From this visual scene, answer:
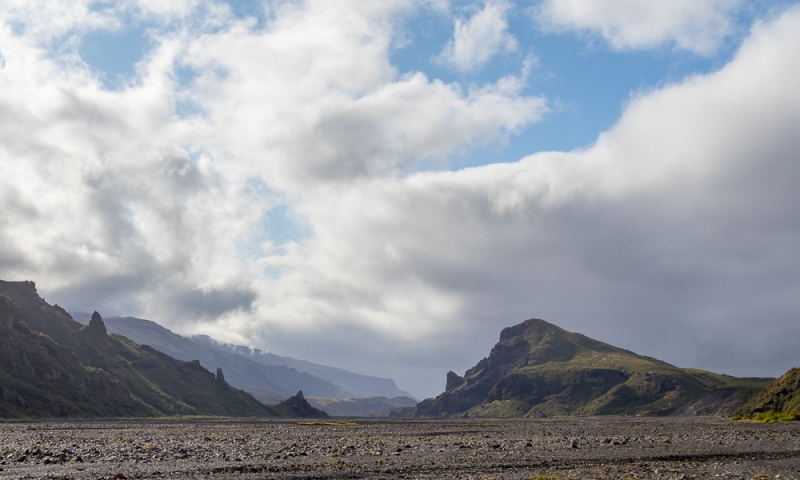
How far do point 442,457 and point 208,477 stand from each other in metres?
18.2

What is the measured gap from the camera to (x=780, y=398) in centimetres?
14650

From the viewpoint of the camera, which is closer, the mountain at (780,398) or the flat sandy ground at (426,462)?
the flat sandy ground at (426,462)

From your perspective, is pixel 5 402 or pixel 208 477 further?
pixel 5 402

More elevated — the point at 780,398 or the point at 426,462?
the point at 426,462

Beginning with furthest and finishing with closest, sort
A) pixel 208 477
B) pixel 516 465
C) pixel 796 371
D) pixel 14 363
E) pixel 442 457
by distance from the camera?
pixel 14 363 → pixel 796 371 → pixel 442 457 → pixel 516 465 → pixel 208 477

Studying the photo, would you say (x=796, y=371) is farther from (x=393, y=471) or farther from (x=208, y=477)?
(x=208, y=477)

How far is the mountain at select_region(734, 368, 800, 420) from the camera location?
5482 inches

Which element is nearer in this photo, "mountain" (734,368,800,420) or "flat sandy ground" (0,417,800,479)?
"flat sandy ground" (0,417,800,479)

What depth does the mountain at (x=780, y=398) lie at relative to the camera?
139 m

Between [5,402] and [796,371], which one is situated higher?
[796,371]

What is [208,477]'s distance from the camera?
108 ft

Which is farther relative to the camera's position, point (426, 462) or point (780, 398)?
point (780, 398)

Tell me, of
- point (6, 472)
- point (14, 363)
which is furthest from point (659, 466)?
point (14, 363)

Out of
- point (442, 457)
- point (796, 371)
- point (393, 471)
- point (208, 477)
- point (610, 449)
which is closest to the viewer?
point (208, 477)
